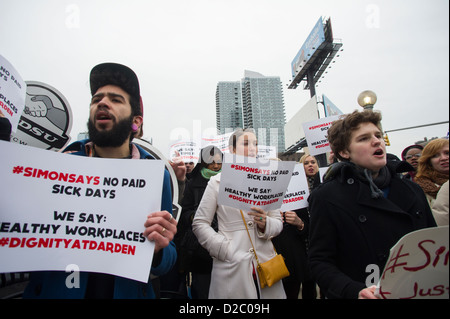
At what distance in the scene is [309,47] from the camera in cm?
2552

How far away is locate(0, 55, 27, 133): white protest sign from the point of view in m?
1.72

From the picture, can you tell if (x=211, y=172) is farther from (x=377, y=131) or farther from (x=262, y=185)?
(x=377, y=131)

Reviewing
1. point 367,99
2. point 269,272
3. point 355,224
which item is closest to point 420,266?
point 355,224

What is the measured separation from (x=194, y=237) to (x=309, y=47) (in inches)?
1100

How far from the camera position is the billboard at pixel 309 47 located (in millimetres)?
23344

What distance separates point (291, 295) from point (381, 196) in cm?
174

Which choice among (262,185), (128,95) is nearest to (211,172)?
(262,185)

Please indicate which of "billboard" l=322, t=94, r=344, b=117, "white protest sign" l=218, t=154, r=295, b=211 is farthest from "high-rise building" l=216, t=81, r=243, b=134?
"white protest sign" l=218, t=154, r=295, b=211

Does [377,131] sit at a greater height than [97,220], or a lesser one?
greater

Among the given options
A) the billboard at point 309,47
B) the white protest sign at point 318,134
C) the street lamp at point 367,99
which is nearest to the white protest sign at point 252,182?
the white protest sign at point 318,134

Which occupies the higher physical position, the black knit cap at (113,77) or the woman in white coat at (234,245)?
the black knit cap at (113,77)

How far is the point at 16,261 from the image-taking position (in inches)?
42.2

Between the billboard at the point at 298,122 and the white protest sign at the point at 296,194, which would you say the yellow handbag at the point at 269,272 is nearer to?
the white protest sign at the point at 296,194

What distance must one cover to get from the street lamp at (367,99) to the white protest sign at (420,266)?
5486mm
